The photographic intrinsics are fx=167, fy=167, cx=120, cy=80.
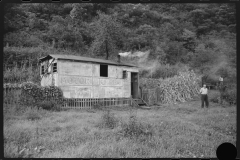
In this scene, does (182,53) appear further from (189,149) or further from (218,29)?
(189,149)

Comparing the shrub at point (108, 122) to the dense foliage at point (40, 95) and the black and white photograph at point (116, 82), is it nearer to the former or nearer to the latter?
the black and white photograph at point (116, 82)

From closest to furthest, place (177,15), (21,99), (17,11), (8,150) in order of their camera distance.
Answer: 1. (8,150)
2. (17,11)
3. (21,99)
4. (177,15)

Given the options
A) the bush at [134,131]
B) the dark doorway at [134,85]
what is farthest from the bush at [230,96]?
the dark doorway at [134,85]

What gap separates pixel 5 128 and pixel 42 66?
7292 mm

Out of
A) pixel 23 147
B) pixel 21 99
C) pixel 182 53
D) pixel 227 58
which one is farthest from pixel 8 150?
pixel 182 53

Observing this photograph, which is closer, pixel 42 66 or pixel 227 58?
pixel 227 58

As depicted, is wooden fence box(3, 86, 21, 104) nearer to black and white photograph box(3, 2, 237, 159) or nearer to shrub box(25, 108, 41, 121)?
black and white photograph box(3, 2, 237, 159)

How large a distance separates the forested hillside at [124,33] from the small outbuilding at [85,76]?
1.38m

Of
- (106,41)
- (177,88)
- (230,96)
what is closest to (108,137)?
(230,96)

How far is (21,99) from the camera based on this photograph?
7.30m

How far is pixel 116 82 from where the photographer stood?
39.3 ft

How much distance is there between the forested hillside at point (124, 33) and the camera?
669 cm

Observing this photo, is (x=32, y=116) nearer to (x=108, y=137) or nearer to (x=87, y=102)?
(x=108, y=137)

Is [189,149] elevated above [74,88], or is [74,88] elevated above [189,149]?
[74,88]
